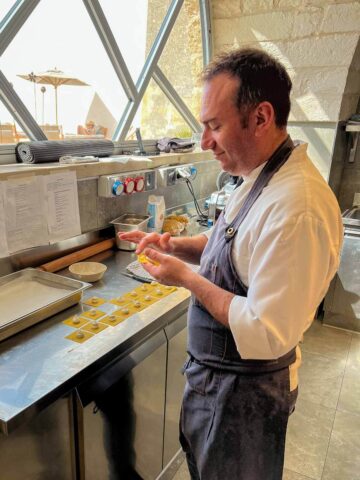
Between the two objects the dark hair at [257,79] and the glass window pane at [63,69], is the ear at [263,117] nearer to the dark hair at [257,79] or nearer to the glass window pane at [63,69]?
the dark hair at [257,79]

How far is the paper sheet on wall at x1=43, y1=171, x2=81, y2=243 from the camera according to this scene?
4.93 ft

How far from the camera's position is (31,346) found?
3.45 feet

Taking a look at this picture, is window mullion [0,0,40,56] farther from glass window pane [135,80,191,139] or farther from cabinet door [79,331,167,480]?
cabinet door [79,331,167,480]

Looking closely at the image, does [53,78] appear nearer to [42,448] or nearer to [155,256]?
[155,256]

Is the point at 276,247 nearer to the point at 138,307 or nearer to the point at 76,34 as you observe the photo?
the point at 138,307

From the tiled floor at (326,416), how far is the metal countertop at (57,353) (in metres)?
0.84

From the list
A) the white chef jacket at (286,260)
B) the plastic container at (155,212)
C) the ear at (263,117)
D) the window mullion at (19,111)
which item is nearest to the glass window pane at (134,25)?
the window mullion at (19,111)

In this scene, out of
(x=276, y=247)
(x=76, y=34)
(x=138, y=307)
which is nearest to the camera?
(x=276, y=247)

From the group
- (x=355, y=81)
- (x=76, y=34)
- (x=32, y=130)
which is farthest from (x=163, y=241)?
(x=355, y=81)

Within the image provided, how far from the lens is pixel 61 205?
61.1 inches

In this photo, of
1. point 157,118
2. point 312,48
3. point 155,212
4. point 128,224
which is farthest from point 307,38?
point 128,224

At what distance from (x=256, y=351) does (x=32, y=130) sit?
4.77 feet

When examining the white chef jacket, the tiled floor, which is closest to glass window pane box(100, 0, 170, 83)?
the white chef jacket

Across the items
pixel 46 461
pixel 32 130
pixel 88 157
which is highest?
pixel 32 130
